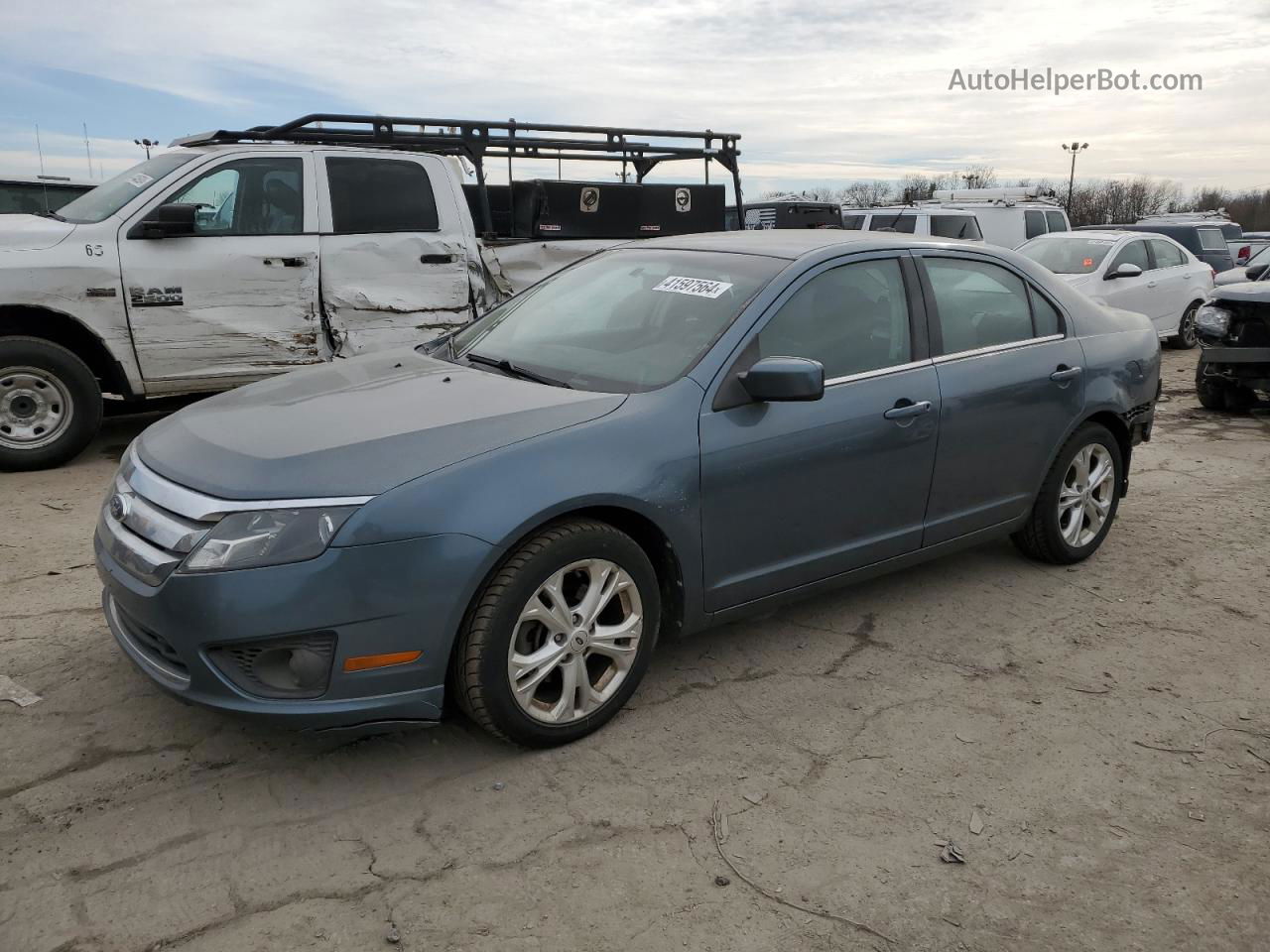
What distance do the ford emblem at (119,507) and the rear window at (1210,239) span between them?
57.8 feet

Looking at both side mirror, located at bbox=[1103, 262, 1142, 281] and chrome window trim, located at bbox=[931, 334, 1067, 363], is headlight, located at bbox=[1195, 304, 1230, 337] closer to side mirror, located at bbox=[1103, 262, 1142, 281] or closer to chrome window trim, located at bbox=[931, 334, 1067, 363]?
side mirror, located at bbox=[1103, 262, 1142, 281]

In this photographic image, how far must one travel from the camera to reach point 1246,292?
8602 mm

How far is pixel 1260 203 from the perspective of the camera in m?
65.4

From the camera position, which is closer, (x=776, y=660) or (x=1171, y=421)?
(x=776, y=660)

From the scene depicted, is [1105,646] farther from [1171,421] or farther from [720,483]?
[1171,421]

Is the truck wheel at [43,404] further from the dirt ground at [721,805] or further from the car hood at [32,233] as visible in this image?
the dirt ground at [721,805]

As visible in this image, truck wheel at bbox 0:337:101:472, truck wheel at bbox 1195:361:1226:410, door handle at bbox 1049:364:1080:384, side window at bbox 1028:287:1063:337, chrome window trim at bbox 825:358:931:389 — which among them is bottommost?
truck wheel at bbox 1195:361:1226:410

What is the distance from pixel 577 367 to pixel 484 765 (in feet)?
4.62

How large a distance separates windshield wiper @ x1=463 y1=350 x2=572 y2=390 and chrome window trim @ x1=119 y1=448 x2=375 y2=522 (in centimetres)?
99

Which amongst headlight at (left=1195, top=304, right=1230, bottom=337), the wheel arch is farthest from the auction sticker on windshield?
headlight at (left=1195, top=304, right=1230, bottom=337)

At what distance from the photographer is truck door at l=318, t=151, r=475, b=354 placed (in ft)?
22.8

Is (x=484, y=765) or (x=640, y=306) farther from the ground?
(x=640, y=306)

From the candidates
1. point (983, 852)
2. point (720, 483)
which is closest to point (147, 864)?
point (720, 483)

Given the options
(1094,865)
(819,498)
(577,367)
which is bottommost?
(1094,865)
